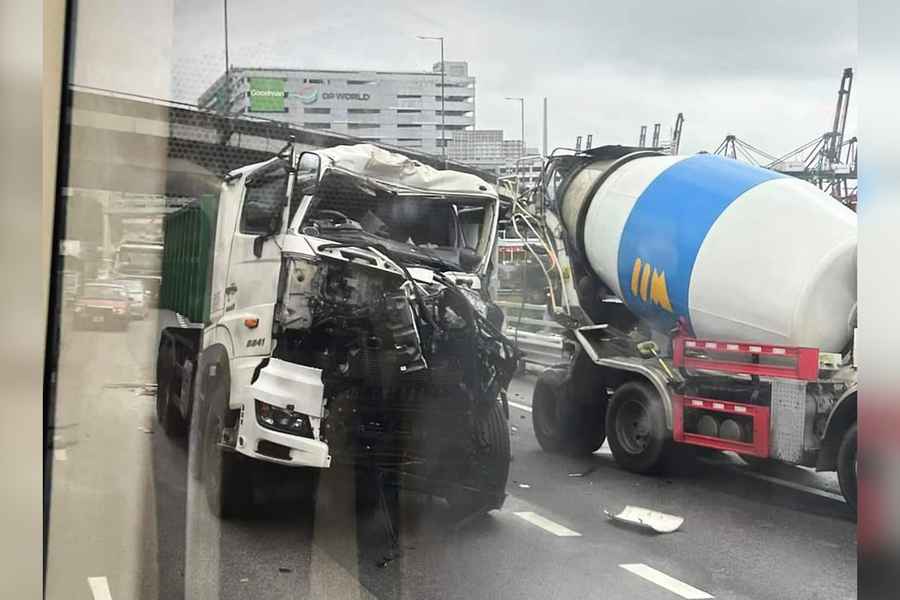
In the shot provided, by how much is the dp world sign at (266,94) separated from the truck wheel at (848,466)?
3.32 ft

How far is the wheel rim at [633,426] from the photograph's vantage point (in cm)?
112

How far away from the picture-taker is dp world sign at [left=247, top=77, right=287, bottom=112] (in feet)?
4.95

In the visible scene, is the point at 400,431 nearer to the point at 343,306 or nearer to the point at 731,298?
the point at 343,306

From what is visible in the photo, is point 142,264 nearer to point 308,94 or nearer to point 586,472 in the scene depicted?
point 308,94

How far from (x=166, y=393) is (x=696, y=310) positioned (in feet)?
3.63

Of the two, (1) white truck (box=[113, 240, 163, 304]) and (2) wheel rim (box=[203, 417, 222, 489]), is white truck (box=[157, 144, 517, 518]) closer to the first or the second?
(2) wheel rim (box=[203, 417, 222, 489])

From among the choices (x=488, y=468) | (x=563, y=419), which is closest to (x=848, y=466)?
(x=563, y=419)

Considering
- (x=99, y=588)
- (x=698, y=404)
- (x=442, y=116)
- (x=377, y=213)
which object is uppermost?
(x=442, y=116)

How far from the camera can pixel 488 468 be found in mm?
1331

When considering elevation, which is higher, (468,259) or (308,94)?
(308,94)

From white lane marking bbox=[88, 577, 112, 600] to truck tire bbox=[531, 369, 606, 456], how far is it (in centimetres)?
111

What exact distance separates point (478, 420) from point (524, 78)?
0.48 metres

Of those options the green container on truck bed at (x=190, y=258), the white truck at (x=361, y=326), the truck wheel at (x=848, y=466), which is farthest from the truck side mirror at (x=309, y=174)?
the truck wheel at (x=848, y=466)
